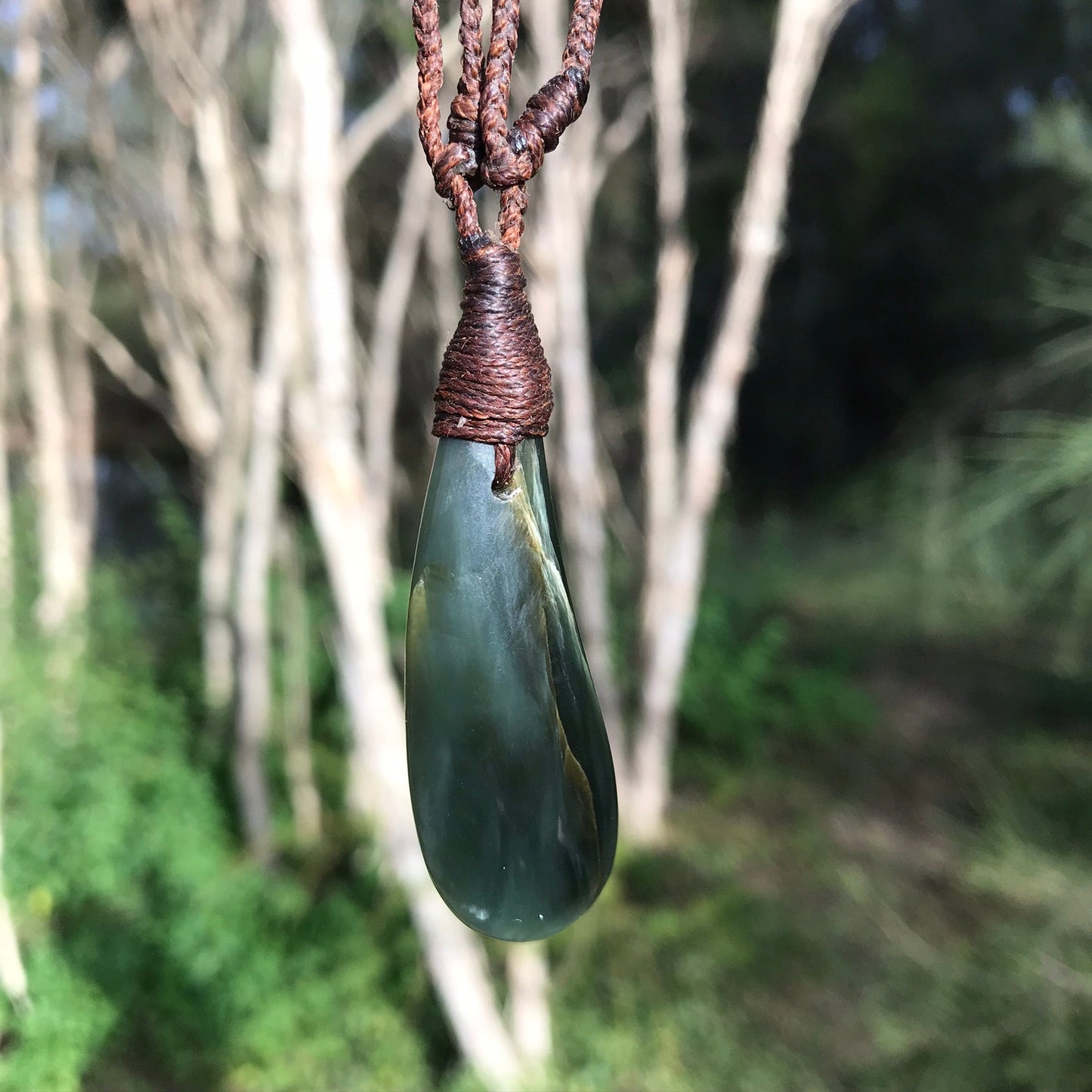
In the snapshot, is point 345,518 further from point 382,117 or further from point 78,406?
point 78,406

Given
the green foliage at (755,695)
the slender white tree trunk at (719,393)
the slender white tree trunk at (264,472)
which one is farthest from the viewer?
the green foliage at (755,695)

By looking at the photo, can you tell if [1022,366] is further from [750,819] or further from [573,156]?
[750,819]

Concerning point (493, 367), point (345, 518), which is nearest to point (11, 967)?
point (345, 518)

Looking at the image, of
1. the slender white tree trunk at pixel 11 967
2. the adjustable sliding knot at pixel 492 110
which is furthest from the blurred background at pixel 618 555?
the adjustable sliding knot at pixel 492 110

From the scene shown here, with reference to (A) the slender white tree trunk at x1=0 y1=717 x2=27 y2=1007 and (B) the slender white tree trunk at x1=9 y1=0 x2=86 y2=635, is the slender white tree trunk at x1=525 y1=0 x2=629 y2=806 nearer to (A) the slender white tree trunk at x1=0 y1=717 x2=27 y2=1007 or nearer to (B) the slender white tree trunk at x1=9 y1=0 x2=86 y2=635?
(A) the slender white tree trunk at x1=0 y1=717 x2=27 y2=1007

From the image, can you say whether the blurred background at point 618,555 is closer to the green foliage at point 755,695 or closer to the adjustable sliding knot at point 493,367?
the green foliage at point 755,695
